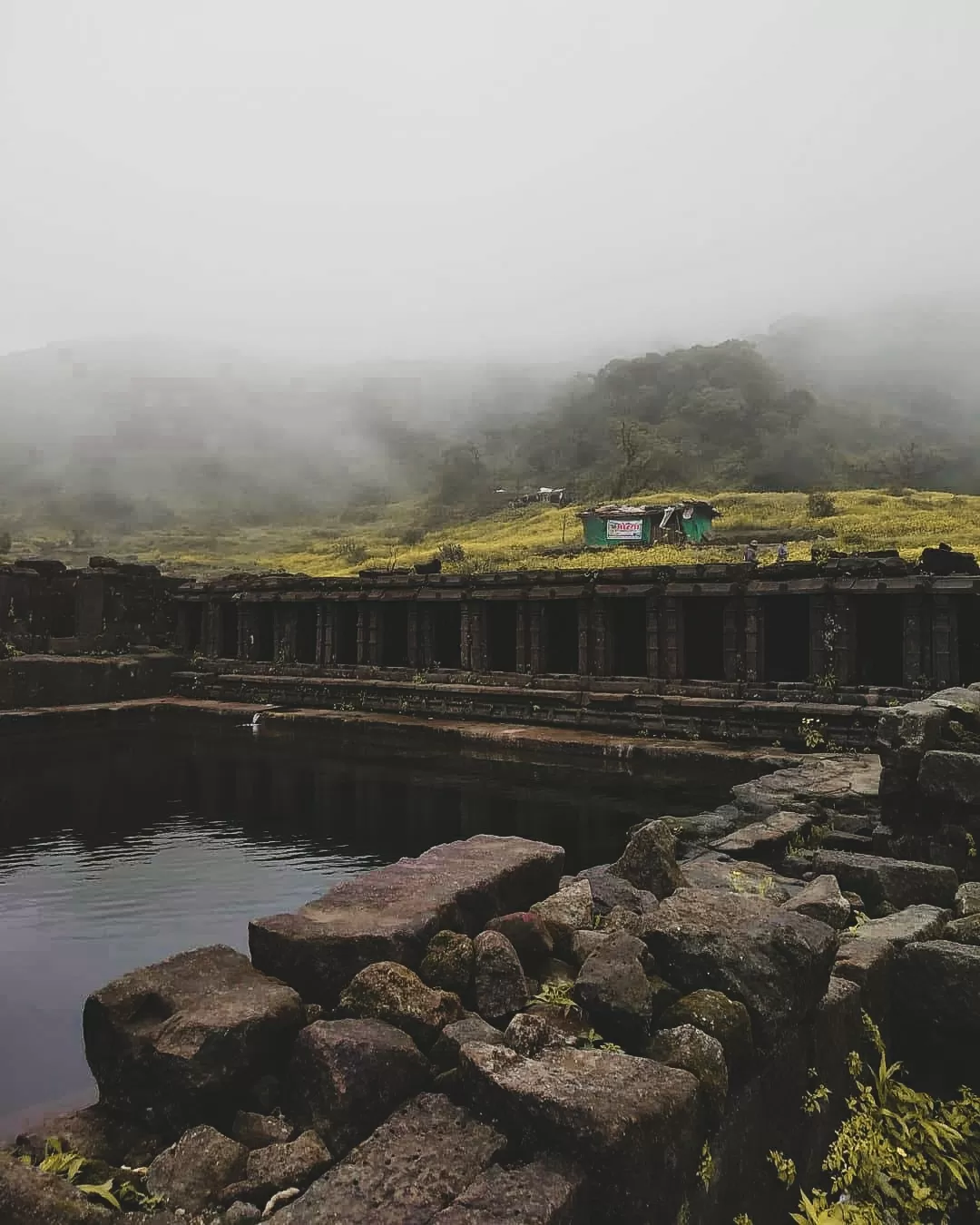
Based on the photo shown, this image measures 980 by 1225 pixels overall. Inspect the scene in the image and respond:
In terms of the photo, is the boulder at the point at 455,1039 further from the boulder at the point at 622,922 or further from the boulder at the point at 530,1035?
the boulder at the point at 622,922

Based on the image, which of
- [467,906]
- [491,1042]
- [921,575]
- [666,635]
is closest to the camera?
[491,1042]

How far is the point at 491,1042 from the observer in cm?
375

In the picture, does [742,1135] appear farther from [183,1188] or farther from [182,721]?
[182,721]

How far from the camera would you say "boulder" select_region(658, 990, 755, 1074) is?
396 centimetres

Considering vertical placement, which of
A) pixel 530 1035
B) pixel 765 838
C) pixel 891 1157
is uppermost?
pixel 530 1035

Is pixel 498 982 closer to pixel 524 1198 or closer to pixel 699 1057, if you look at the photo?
pixel 699 1057

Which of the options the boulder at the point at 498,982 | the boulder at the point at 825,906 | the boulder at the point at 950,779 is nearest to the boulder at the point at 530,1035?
the boulder at the point at 498,982

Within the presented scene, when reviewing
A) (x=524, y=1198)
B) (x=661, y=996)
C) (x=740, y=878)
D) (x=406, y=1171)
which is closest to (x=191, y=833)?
(x=740, y=878)

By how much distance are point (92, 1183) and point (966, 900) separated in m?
6.28

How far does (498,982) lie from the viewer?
4355mm

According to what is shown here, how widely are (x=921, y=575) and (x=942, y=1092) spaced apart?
13.4 meters

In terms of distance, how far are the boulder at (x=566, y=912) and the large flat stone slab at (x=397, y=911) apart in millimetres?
243

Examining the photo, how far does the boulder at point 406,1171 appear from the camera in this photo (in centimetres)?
303

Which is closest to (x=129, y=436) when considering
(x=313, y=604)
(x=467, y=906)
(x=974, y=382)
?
(x=313, y=604)
